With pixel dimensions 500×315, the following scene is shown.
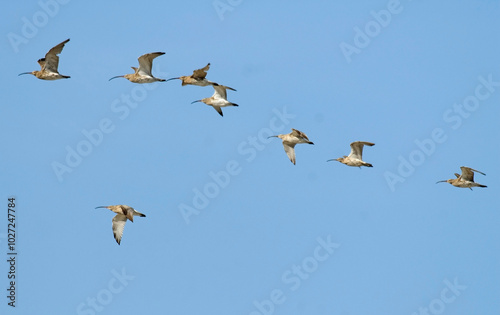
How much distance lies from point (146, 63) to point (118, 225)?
6960 millimetres

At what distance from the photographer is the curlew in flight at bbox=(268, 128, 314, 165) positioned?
4572 cm

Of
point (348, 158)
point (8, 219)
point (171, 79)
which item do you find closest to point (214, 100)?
point (171, 79)

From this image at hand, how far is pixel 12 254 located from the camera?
47.1m

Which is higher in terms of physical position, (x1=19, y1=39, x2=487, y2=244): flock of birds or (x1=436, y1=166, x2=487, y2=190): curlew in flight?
(x1=19, y1=39, x2=487, y2=244): flock of birds

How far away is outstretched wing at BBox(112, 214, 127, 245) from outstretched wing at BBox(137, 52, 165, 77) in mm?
5995

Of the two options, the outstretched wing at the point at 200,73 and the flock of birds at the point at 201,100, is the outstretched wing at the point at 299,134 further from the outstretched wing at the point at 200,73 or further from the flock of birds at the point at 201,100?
the outstretched wing at the point at 200,73

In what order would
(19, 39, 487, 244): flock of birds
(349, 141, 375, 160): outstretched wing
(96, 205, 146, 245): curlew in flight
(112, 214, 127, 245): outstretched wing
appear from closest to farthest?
(19, 39, 487, 244): flock of birds
(96, 205, 146, 245): curlew in flight
(349, 141, 375, 160): outstretched wing
(112, 214, 127, 245): outstretched wing

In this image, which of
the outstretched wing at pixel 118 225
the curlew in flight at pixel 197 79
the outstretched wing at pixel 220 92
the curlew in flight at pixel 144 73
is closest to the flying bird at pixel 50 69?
the curlew in flight at pixel 144 73

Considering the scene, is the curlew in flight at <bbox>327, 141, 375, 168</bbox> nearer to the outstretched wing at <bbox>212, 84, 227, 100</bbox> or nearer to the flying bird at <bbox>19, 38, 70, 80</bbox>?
the outstretched wing at <bbox>212, 84, 227, 100</bbox>

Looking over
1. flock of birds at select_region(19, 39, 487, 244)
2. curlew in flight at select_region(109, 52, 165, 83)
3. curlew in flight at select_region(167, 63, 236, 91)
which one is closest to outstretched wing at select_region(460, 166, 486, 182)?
flock of birds at select_region(19, 39, 487, 244)

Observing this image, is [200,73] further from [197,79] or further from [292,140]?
[292,140]

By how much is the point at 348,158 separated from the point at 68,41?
12552mm

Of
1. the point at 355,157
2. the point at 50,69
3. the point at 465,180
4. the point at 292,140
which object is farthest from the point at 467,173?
the point at 50,69

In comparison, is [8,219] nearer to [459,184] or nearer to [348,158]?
[348,158]
